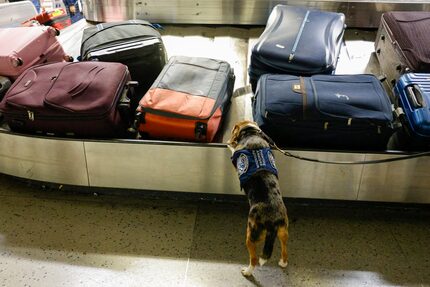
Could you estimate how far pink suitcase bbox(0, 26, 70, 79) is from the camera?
8.15 feet

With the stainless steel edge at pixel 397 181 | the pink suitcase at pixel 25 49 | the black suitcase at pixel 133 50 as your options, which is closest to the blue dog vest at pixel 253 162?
the stainless steel edge at pixel 397 181

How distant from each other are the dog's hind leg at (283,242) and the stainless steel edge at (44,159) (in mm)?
1115

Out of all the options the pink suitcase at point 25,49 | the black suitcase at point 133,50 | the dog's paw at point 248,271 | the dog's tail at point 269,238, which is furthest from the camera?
the black suitcase at point 133,50

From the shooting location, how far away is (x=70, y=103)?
2121 mm

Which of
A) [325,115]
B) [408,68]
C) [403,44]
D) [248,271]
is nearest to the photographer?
[248,271]

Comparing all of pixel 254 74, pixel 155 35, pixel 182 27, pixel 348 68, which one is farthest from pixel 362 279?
pixel 182 27

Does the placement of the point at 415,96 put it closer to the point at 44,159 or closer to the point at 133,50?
the point at 133,50

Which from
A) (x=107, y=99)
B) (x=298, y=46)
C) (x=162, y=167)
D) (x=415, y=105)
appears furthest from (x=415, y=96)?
(x=107, y=99)

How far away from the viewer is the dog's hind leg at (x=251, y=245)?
5.74 feet

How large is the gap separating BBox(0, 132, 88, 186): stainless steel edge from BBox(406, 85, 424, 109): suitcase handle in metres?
1.72

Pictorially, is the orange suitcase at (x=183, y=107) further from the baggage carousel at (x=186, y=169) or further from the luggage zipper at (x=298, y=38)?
the luggage zipper at (x=298, y=38)

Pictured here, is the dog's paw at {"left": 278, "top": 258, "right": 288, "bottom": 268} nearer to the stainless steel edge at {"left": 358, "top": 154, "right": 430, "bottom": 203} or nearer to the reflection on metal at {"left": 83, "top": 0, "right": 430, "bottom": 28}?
the stainless steel edge at {"left": 358, "top": 154, "right": 430, "bottom": 203}

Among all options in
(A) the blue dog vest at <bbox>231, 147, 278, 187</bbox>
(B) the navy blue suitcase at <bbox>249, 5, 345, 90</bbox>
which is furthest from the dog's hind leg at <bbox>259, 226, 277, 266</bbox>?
(B) the navy blue suitcase at <bbox>249, 5, 345, 90</bbox>

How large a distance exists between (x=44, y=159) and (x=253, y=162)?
1.17 metres
